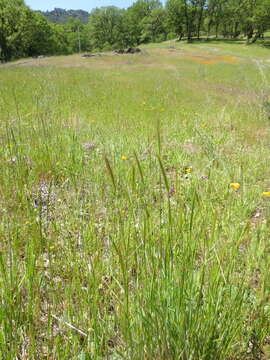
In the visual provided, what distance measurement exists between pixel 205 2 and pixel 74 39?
4576 cm

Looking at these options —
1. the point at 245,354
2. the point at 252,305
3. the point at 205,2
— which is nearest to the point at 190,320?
the point at 245,354

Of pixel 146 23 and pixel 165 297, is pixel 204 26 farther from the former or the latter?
pixel 165 297

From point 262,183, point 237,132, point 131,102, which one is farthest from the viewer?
point 131,102

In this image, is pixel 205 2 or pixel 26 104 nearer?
pixel 26 104

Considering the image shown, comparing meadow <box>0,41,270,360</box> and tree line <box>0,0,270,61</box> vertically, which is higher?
tree line <box>0,0,270,61</box>

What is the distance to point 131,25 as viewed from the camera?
81.8 meters

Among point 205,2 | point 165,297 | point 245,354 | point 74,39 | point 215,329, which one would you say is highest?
point 205,2

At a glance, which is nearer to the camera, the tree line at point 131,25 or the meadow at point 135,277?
the meadow at point 135,277

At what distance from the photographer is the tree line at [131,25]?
165 feet

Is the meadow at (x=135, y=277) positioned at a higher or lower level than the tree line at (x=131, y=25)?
lower

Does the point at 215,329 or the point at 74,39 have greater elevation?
the point at 74,39

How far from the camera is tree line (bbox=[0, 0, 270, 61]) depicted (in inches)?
1982

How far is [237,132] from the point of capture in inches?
233

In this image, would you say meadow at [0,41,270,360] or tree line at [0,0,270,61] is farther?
tree line at [0,0,270,61]
